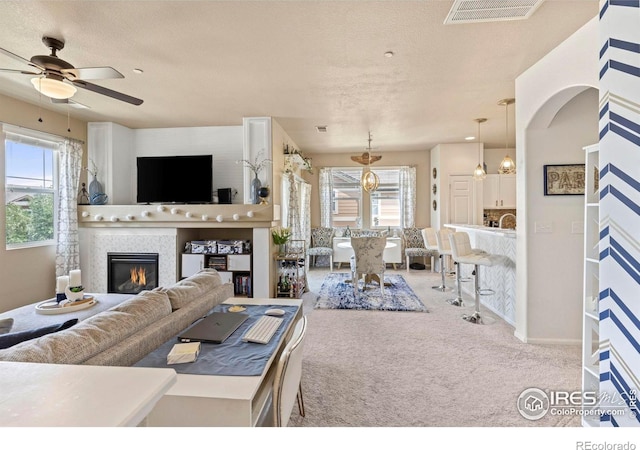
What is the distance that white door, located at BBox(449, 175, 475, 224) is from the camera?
6234 millimetres

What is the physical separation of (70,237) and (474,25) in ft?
17.7

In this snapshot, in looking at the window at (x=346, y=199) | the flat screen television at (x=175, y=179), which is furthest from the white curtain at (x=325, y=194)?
the flat screen television at (x=175, y=179)

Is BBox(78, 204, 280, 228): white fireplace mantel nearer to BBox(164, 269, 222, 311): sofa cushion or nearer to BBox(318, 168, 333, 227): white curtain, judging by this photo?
BBox(164, 269, 222, 311): sofa cushion

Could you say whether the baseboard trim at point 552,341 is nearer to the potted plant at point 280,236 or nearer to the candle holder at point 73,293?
the potted plant at point 280,236

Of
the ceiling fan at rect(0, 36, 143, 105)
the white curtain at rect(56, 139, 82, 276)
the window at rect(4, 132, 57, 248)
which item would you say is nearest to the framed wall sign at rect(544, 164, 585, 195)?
the ceiling fan at rect(0, 36, 143, 105)

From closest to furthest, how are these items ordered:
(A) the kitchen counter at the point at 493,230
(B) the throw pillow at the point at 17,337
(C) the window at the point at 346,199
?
(B) the throw pillow at the point at 17,337 < (A) the kitchen counter at the point at 493,230 < (C) the window at the point at 346,199

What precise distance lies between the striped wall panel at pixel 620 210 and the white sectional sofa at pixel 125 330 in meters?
2.00

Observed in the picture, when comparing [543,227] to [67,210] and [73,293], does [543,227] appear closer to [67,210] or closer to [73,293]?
[73,293]

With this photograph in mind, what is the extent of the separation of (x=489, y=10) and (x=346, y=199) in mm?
5544

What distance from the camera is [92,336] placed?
4.15ft

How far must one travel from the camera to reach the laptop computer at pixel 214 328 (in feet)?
4.97

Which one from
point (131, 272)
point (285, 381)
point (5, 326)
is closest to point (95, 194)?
point (131, 272)

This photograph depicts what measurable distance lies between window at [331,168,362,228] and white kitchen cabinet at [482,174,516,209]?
279 centimetres
